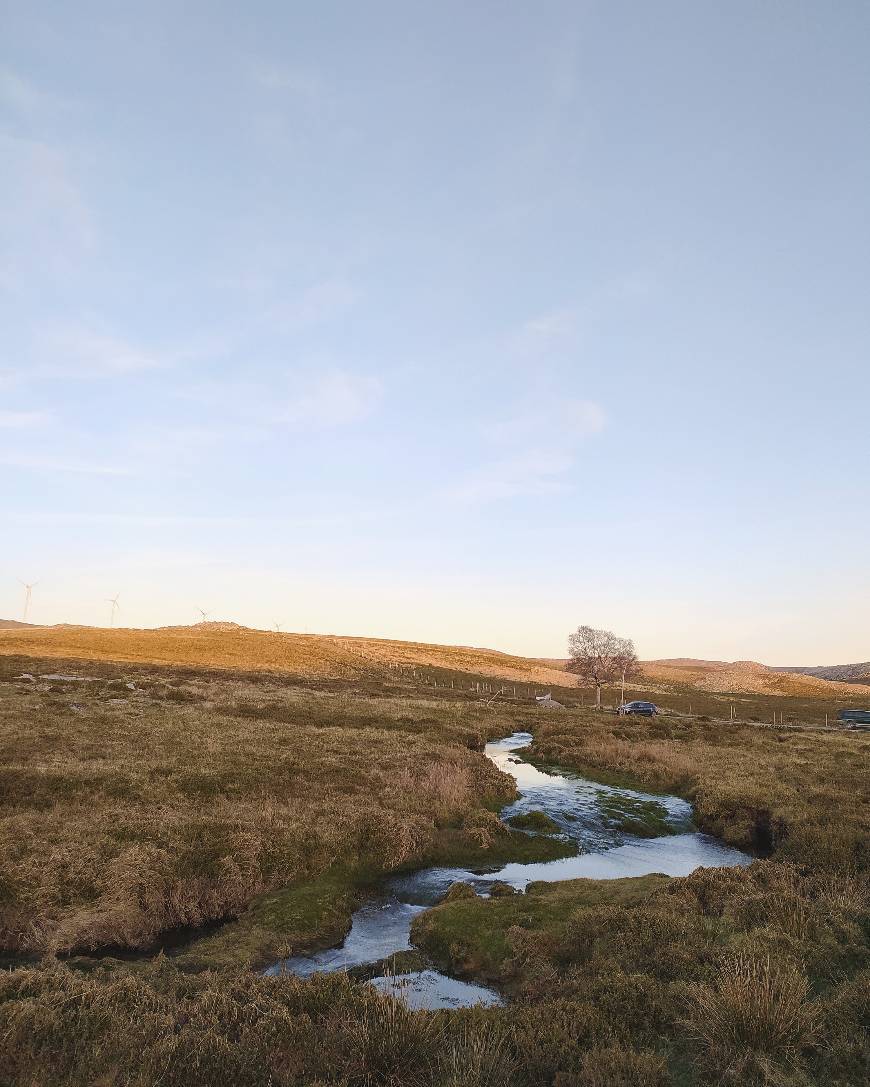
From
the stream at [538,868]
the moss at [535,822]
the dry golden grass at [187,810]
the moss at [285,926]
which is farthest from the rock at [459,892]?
the moss at [535,822]

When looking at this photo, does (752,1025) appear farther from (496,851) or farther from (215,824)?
(215,824)

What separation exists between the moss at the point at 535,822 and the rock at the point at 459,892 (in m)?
8.34

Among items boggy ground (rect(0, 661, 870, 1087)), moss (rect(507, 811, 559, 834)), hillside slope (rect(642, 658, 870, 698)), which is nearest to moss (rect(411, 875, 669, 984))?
boggy ground (rect(0, 661, 870, 1087))

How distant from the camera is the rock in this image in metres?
18.5

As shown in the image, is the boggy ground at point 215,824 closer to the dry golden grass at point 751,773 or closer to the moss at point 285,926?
the moss at point 285,926

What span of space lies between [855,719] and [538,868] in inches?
2953

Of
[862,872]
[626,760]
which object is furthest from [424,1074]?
[626,760]

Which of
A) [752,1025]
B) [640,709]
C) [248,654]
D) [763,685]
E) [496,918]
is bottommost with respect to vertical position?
[763,685]

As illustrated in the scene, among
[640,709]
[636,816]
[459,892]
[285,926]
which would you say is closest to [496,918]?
[459,892]

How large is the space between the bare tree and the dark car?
89.5 ft

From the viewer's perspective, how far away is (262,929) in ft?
52.5

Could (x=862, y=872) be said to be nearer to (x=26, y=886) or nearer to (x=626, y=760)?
(x=26, y=886)

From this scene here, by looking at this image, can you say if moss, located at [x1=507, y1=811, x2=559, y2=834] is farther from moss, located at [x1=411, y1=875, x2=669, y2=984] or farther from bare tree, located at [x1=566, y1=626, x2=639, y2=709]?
bare tree, located at [x1=566, y1=626, x2=639, y2=709]

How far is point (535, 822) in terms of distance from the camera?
27.8 m
